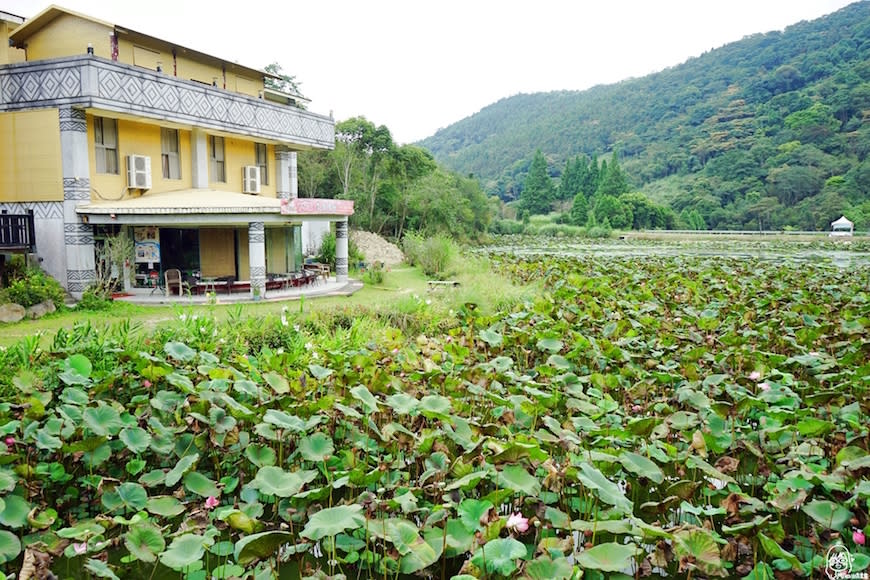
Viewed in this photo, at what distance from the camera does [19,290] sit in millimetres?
12781

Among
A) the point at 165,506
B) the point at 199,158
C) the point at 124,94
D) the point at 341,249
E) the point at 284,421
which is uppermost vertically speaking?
the point at 124,94

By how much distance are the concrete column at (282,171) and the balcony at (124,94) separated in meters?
2.11

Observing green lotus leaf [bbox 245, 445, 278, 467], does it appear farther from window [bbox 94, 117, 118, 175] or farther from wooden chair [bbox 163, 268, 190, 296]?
window [bbox 94, 117, 118, 175]

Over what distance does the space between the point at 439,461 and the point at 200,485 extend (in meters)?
1.52

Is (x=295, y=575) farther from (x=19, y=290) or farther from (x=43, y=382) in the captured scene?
(x=19, y=290)

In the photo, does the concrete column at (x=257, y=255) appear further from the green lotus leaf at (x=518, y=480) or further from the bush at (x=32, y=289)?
the green lotus leaf at (x=518, y=480)

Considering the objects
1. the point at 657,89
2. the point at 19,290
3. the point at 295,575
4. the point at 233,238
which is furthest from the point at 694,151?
the point at 295,575

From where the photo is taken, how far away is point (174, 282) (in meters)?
16.0

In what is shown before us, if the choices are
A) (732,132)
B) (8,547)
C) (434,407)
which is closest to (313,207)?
(434,407)

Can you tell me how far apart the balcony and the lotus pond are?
30.3 feet

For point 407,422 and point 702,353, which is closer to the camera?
point 407,422

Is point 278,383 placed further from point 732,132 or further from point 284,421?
point 732,132

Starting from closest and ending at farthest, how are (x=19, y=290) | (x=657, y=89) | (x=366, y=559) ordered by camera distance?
(x=366, y=559)
(x=19, y=290)
(x=657, y=89)

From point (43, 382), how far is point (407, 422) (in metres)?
3.33
